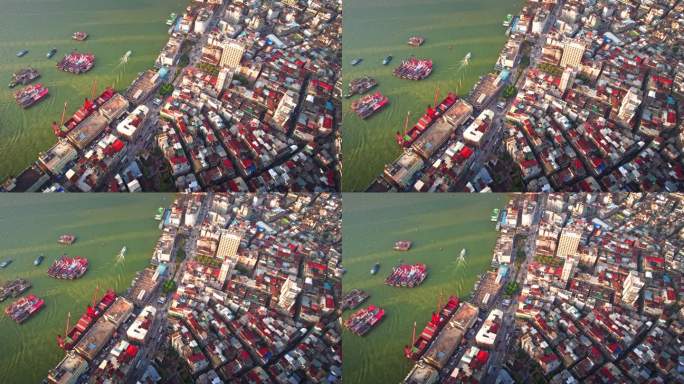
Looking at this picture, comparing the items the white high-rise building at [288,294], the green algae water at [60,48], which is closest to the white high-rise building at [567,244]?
the white high-rise building at [288,294]

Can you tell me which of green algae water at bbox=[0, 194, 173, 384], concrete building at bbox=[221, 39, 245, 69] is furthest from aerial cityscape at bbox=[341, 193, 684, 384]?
green algae water at bbox=[0, 194, 173, 384]

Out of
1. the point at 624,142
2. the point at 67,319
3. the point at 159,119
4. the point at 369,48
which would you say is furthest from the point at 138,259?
the point at 624,142

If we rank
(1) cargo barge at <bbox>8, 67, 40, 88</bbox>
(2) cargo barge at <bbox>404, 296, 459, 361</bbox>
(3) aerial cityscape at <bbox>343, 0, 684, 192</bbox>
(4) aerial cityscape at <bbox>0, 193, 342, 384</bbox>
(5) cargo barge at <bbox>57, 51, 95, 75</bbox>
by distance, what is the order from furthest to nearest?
1. (5) cargo barge at <bbox>57, 51, 95, 75</bbox>
2. (1) cargo barge at <bbox>8, 67, 40, 88</bbox>
3. (3) aerial cityscape at <bbox>343, 0, 684, 192</bbox>
4. (2) cargo barge at <bbox>404, 296, 459, 361</bbox>
5. (4) aerial cityscape at <bbox>0, 193, 342, 384</bbox>

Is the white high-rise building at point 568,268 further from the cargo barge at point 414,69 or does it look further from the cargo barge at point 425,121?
the cargo barge at point 414,69

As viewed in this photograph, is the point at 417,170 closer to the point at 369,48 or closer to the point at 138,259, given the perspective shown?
the point at 369,48

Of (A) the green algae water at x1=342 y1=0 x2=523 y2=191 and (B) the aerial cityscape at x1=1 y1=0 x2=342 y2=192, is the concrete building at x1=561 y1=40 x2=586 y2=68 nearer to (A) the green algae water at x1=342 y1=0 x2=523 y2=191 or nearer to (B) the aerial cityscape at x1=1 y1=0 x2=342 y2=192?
(A) the green algae water at x1=342 y1=0 x2=523 y2=191

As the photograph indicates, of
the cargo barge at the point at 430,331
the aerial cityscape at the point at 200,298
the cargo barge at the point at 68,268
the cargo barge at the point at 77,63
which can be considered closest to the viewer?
the aerial cityscape at the point at 200,298

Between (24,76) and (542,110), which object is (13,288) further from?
(542,110)
